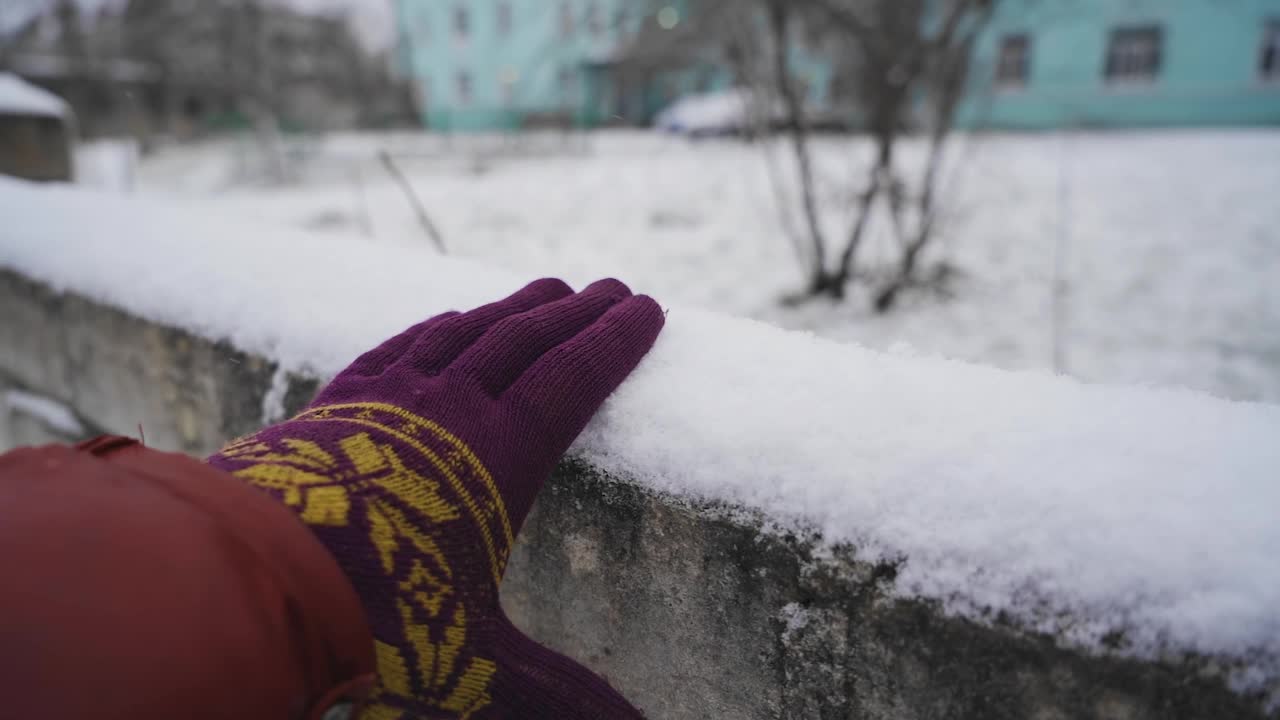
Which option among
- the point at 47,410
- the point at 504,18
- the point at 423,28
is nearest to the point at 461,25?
the point at 504,18

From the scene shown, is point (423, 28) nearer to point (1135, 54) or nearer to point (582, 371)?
point (1135, 54)

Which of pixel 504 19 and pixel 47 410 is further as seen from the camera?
pixel 504 19

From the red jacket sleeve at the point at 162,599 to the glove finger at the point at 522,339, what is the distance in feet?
1.18

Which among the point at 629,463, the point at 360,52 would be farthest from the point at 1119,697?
the point at 360,52

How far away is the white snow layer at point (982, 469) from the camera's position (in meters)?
0.60

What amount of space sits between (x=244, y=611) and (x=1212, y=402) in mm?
1038

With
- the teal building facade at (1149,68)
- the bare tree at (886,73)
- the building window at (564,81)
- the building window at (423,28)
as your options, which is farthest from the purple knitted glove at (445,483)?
the building window at (423,28)

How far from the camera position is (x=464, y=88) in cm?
2855

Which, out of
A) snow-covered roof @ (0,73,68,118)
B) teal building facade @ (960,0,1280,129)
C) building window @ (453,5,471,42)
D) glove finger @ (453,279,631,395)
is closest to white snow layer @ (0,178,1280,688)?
glove finger @ (453,279,631,395)

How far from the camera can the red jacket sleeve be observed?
51 cm

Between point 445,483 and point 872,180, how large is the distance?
3593 mm

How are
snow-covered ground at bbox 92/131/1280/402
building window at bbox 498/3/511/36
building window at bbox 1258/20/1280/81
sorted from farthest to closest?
building window at bbox 498/3/511/36
building window at bbox 1258/20/1280/81
snow-covered ground at bbox 92/131/1280/402

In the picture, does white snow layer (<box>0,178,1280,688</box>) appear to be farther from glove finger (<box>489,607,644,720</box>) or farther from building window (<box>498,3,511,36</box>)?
building window (<box>498,3,511,36</box>)

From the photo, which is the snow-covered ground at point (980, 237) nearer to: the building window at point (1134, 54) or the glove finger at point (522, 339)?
the glove finger at point (522, 339)
